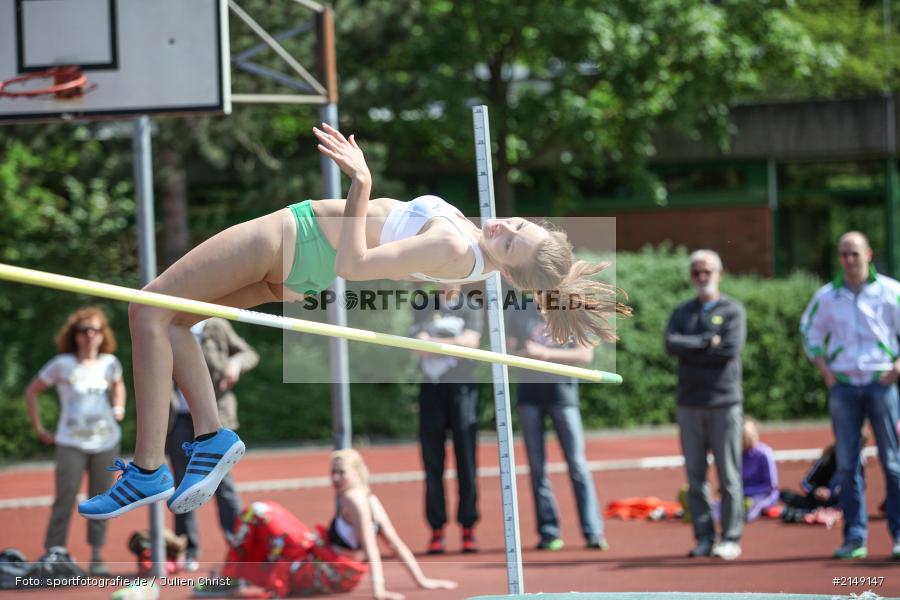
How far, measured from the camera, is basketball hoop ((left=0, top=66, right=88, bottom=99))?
266 inches

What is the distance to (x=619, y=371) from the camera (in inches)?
615

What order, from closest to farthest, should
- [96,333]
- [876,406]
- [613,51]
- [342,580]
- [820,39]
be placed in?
1. [342,580]
2. [876,406]
3. [96,333]
4. [613,51]
5. [820,39]

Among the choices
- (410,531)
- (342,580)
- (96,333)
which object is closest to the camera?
(342,580)

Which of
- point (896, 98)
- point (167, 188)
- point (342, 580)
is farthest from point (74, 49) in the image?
point (896, 98)

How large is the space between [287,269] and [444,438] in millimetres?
4213

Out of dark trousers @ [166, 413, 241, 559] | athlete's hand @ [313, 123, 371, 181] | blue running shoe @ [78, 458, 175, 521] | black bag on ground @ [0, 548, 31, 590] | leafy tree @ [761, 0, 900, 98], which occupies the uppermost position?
leafy tree @ [761, 0, 900, 98]

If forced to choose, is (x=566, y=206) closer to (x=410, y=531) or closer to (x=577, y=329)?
(x=410, y=531)

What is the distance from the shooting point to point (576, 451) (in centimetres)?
843

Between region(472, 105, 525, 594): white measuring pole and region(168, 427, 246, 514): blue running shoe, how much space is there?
1.30 metres

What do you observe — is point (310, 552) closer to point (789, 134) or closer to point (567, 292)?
point (567, 292)

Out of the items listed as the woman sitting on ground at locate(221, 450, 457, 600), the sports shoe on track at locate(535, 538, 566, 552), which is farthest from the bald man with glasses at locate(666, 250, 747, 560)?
the woman sitting on ground at locate(221, 450, 457, 600)

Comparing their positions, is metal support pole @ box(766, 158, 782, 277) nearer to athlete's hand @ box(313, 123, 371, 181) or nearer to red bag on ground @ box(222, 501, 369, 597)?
red bag on ground @ box(222, 501, 369, 597)

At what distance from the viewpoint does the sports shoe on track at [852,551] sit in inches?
295

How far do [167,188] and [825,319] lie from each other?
38.4 ft
